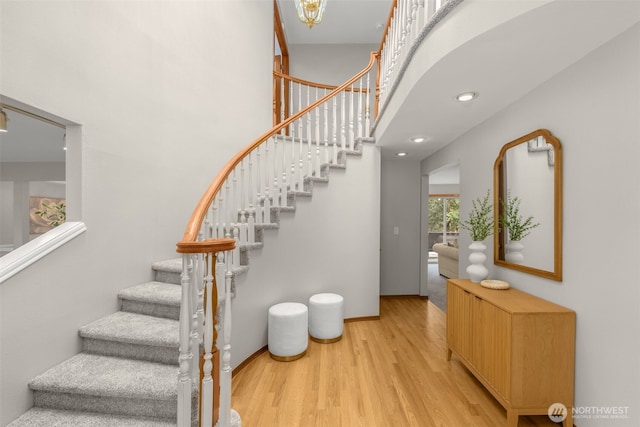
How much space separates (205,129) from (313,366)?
114 inches

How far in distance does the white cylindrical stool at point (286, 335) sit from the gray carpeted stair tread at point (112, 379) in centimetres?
104

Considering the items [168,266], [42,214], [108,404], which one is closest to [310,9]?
[168,266]

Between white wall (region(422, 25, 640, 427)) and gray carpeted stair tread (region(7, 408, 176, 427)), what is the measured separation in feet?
8.25

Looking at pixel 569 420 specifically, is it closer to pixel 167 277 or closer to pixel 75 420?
pixel 75 420

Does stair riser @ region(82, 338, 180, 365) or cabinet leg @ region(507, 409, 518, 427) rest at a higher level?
stair riser @ region(82, 338, 180, 365)

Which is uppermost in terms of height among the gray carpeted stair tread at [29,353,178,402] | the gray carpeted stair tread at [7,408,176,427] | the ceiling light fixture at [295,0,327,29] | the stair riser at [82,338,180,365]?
the ceiling light fixture at [295,0,327,29]

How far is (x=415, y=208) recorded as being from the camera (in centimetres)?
453

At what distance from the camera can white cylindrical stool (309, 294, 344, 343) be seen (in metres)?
2.89

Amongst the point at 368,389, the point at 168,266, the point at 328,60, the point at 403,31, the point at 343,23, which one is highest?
the point at 343,23

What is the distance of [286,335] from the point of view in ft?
8.30

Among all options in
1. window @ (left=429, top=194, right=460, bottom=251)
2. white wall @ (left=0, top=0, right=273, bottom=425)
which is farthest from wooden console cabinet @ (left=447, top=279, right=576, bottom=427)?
window @ (left=429, top=194, right=460, bottom=251)

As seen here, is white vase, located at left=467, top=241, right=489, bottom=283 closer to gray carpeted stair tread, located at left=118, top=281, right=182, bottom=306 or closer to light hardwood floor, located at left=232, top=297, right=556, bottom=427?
light hardwood floor, located at left=232, top=297, right=556, bottom=427

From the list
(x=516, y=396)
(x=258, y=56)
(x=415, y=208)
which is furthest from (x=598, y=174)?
(x=258, y=56)

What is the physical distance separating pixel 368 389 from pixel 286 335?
87 cm
